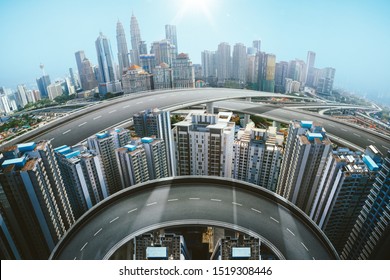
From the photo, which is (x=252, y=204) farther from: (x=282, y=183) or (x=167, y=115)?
(x=167, y=115)

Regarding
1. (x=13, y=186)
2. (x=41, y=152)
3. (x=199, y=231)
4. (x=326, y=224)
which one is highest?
(x=41, y=152)

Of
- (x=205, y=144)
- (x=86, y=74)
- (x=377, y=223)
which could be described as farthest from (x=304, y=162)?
(x=86, y=74)

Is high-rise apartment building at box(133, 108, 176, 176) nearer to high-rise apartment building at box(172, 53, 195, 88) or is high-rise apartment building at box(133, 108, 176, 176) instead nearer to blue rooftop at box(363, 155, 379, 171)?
blue rooftop at box(363, 155, 379, 171)

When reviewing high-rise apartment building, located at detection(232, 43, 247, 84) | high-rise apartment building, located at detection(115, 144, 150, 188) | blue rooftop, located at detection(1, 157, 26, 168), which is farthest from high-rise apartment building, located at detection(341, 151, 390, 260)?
high-rise apartment building, located at detection(232, 43, 247, 84)

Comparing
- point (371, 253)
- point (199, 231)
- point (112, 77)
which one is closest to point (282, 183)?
point (371, 253)

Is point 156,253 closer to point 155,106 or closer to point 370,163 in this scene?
point 370,163

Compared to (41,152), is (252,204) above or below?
→ below

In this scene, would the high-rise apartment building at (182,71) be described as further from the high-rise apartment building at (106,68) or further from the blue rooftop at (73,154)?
the blue rooftop at (73,154)
